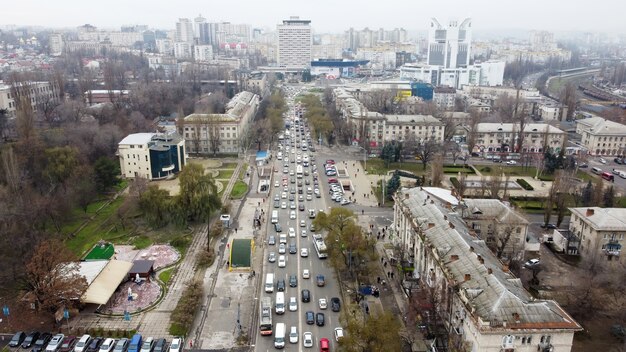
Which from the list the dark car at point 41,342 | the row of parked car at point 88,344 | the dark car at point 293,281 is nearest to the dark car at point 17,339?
the row of parked car at point 88,344

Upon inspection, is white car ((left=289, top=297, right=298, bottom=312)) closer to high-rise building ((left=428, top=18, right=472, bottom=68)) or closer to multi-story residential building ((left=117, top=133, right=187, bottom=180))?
multi-story residential building ((left=117, top=133, right=187, bottom=180))

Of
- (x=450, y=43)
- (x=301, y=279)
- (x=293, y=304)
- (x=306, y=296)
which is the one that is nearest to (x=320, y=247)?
(x=301, y=279)

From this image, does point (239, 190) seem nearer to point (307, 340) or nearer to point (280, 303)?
point (280, 303)

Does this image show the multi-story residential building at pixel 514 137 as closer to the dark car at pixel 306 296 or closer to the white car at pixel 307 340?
the dark car at pixel 306 296

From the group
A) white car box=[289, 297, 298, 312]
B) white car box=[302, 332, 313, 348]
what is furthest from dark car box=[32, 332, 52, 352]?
white car box=[302, 332, 313, 348]

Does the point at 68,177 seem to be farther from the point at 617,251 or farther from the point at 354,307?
the point at 617,251
